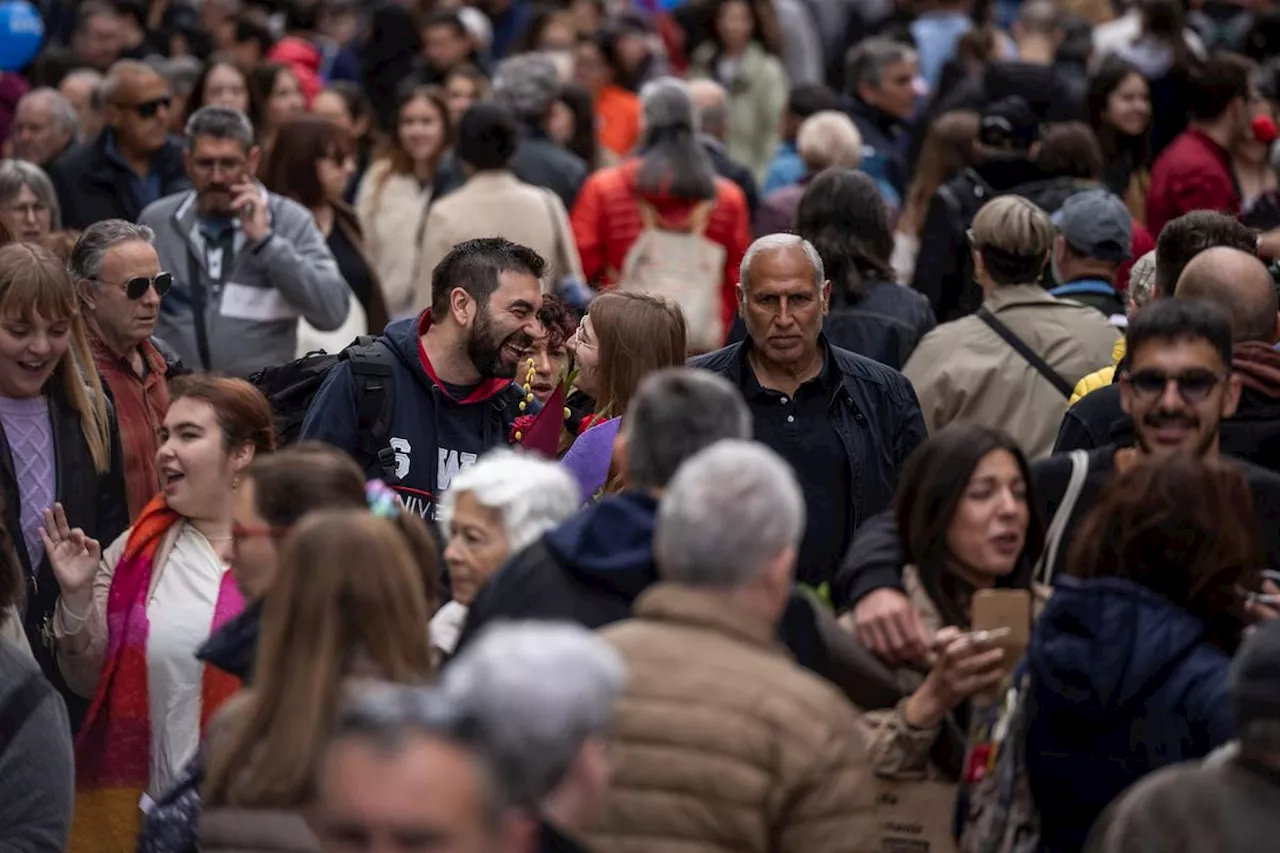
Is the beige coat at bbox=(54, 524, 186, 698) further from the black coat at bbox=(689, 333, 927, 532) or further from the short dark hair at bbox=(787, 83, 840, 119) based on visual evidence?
the short dark hair at bbox=(787, 83, 840, 119)

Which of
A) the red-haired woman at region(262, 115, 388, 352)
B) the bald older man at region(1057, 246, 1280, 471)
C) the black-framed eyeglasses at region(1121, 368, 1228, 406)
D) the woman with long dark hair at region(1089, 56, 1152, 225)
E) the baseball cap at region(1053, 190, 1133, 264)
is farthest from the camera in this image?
the woman with long dark hair at region(1089, 56, 1152, 225)

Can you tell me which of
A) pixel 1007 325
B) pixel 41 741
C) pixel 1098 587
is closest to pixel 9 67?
pixel 1007 325

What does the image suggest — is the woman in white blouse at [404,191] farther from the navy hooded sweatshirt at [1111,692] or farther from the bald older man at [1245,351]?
the navy hooded sweatshirt at [1111,692]

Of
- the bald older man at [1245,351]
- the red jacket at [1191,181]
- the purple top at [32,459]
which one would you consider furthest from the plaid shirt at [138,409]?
the red jacket at [1191,181]

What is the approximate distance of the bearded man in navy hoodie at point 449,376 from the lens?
7.93 metres

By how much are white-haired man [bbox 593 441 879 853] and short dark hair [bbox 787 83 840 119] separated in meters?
10.3

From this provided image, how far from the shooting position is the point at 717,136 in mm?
14367

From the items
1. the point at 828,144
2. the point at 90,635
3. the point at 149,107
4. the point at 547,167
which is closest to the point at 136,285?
the point at 90,635

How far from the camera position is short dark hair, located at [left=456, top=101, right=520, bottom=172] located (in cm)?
1184

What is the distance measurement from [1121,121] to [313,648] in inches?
392

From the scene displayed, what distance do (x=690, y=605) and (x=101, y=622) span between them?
2.86m

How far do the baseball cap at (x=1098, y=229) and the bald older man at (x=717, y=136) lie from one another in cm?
→ 357

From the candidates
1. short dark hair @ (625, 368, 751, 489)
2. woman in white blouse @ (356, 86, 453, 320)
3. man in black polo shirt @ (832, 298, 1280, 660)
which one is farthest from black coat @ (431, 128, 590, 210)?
short dark hair @ (625, 368, 751, 489)

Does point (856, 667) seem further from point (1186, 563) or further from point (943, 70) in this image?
point (943, 70)
